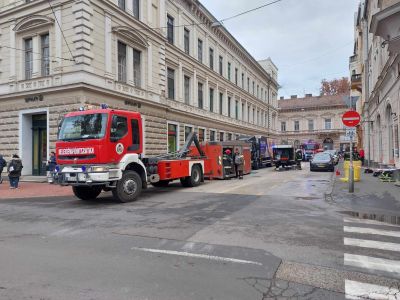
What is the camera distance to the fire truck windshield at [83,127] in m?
11.2

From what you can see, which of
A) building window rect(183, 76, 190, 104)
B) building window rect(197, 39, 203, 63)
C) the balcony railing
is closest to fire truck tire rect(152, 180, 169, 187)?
building window rect(183, 76, 190, 104)

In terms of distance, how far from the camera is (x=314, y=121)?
253ft

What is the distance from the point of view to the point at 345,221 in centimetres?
849

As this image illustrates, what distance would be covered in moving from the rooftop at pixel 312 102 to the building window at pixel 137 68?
57040 mm

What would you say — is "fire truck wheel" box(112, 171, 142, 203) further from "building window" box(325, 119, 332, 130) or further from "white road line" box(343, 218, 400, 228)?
"building window" box(325, 119, 332, 130)

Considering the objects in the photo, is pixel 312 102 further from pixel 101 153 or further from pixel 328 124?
pixel 101 153

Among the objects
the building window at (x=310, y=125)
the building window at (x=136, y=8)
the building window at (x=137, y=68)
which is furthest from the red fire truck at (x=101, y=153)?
the building window at (x=310, y=125)

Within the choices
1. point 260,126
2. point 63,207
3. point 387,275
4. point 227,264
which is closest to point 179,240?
point 227,264

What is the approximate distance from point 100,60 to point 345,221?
16.6 m

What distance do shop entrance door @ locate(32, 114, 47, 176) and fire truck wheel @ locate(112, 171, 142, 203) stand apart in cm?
1166

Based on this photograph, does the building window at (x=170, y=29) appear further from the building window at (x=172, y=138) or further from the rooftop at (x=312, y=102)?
the rooftop at (x=312, y=102)

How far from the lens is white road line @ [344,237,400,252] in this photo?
6.17 m

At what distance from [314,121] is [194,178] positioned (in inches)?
2590

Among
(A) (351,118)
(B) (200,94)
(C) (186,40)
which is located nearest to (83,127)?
(A) (351,118)
